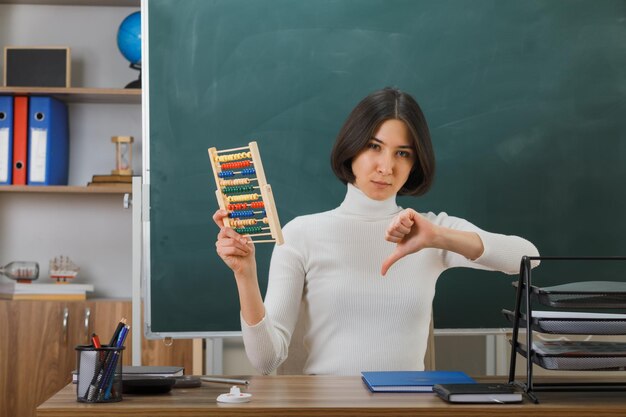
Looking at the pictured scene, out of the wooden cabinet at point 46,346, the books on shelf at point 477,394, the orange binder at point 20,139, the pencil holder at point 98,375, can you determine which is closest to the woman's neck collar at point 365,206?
the books on shelf at point 477,394

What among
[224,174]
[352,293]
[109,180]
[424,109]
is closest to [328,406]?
[224,174]

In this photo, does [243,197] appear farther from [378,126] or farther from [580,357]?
[580,357]

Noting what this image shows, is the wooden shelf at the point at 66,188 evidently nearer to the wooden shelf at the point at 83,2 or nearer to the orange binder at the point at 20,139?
the orange binder at the point at 20,139

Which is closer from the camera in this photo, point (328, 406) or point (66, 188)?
point (328, 406)

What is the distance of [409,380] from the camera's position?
1562 millimetres

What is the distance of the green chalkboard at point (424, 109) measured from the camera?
2.63 m

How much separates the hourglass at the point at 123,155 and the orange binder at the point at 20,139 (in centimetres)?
34

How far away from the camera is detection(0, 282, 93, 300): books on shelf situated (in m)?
3.21

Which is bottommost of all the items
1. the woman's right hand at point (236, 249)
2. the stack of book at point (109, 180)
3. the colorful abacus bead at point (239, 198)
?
A: the woman's right hand at point (236, 249)

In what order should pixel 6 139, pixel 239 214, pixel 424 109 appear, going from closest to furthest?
pixel 239 214 → pixel 424 109 → pixel 6 139

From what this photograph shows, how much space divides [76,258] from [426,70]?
1.78m

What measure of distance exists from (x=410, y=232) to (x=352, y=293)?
483 mm

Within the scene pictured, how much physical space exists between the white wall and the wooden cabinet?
1.44 feet

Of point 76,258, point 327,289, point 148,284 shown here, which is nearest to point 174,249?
point 148,284
